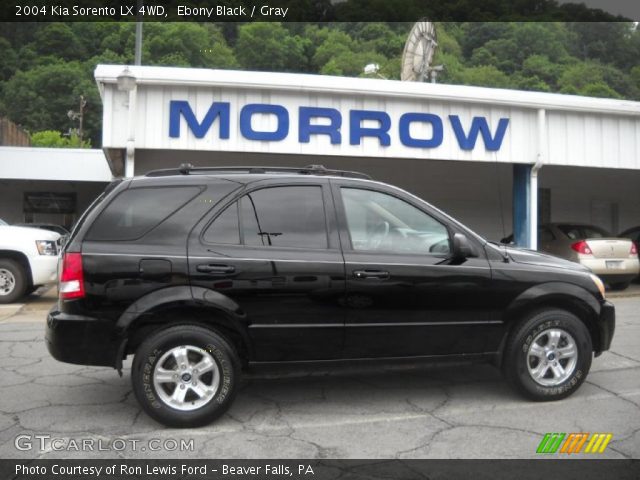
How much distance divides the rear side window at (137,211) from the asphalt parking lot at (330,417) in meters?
1.31

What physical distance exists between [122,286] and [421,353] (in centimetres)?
216

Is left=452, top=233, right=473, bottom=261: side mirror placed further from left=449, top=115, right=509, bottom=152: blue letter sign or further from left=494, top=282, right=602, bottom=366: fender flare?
left=449, top=115, right=509, bottom=152: blue letter sign

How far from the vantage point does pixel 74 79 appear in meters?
55.2

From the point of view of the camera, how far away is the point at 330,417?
14.6ft

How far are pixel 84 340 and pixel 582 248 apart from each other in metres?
10.3

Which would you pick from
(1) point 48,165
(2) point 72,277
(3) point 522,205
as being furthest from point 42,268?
(1) point 48,165

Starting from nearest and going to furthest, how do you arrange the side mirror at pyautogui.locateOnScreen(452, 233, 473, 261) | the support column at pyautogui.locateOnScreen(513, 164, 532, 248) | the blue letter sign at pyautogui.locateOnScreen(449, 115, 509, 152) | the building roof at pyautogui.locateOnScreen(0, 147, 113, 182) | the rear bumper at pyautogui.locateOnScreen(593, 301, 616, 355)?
the side mirror at pyautogui.locateOnScreen(452, 233, 473, 261) < the rear bumper at pyautogui.locateOnScreen(593, 301, 616, 355) < the blue letter sign at pyautogui.locateOnScreen(449, 115, 509, 152) < the support column at pyautogui.locateOnScreen(513, 164, 532, 248) < the building roof at pyautogui.locateOnScreen(0, 147, 113, 182)

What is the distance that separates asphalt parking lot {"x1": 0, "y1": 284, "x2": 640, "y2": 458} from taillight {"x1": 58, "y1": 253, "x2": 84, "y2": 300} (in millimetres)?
949

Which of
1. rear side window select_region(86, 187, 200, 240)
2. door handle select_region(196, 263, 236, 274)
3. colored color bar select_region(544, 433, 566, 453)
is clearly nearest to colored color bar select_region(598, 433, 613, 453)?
colored color bar select_region(544, 433, 566, 453)

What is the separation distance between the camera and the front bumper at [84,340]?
160 inches

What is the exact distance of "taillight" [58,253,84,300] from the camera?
4047mm

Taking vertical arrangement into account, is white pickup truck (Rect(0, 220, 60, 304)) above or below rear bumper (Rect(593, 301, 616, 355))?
above

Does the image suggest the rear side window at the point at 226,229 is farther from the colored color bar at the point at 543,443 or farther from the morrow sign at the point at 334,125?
the morrow sign at the point at 334,125

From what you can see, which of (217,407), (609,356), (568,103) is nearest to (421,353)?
(217,407)
